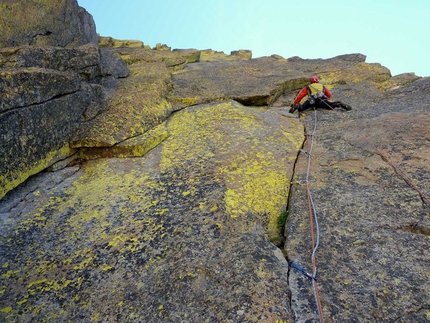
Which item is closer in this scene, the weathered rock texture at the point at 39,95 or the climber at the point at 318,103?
the weathered rock texture at the point at 39,95

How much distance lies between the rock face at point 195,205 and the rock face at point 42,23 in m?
4.75

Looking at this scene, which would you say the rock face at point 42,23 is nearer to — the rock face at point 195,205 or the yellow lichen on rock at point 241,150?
the rock face at point 195,205

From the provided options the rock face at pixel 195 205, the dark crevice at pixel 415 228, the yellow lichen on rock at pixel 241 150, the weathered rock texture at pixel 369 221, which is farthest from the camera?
the yellow lichen on rock at pixel 241 150

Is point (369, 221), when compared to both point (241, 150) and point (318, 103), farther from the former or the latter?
point (318, 103)

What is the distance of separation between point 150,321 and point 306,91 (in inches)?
443

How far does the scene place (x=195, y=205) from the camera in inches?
256

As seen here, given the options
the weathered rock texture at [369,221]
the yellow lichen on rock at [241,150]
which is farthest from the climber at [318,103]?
the weathered rock texture at [369,221]

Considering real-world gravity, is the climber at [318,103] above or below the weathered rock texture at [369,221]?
above

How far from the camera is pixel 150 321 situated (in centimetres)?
425

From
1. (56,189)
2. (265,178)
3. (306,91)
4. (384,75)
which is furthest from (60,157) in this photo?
(384,75)

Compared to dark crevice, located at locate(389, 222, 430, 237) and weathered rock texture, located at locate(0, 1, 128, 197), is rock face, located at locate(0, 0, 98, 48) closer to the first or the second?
weathered rock texture, located at locate(0, 1, 128, 197)

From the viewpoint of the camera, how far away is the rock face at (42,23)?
1349 centimetres

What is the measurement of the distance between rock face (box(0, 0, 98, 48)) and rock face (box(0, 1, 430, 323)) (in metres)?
4.75

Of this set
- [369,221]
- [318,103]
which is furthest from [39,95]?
[318,103]
